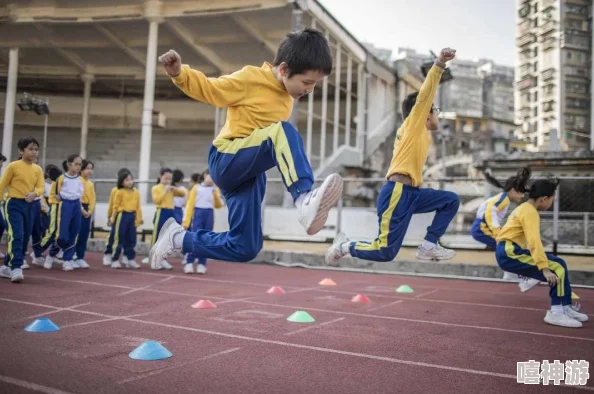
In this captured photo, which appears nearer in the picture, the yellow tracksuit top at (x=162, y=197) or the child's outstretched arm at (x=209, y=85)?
the child's outstretched arm at (x=209, y=85)

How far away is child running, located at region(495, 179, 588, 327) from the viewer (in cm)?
491

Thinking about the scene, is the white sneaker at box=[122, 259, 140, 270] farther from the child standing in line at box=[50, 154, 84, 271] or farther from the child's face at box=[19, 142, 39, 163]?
the child's face at box=[19, 142, 39, 163]

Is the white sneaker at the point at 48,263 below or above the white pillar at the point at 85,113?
below

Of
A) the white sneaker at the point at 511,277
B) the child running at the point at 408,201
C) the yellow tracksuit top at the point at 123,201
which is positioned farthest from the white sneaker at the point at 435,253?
the yellow tracksuit top at the point at 123,201

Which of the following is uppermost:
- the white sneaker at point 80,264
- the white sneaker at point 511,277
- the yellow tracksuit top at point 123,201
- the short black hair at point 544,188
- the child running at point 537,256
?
the short black hair at point 544,188

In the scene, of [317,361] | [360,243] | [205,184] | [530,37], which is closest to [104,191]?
[205,184]

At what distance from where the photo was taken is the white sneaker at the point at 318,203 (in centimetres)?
295

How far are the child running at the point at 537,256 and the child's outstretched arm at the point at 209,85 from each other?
3.15 metres

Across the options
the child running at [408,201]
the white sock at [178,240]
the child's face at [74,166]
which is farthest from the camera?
the child's face at [74,166]

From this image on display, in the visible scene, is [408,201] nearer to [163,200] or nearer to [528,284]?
[528,284]

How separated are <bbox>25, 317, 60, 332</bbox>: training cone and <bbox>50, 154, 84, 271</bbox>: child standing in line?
14.1 ft

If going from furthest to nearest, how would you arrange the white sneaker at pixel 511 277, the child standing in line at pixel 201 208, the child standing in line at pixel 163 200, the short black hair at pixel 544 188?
the child standing in line at pixel 163 200, the child standing in line at pixel 201 208, the white sneaker at pixel 511 277, the short black hair at pixel 544 188

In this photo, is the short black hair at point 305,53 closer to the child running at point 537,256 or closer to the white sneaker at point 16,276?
the child running at point 537,256

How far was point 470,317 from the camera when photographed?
5336mm
